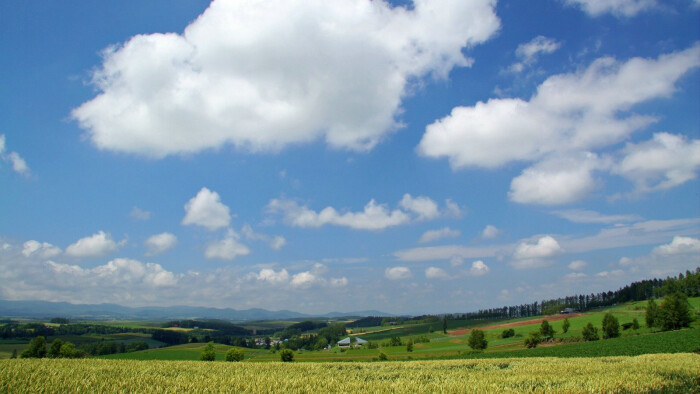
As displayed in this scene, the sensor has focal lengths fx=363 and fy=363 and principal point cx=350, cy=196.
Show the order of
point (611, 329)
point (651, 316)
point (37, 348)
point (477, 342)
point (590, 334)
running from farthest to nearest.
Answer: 1. point (651, 316)
2. point (611, 329)
3. point (590, 334)
4. point (477, 342)
5. point (37, 348)

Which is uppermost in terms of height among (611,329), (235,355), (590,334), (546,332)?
(611,329)

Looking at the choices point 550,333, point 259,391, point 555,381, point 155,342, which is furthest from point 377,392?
point 155,342

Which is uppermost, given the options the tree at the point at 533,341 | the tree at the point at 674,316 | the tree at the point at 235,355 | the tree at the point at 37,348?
the tree at the point at 674,316

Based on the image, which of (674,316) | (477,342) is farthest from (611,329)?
(477,342)

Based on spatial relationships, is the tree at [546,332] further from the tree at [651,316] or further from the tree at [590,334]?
the tree at [651,316]

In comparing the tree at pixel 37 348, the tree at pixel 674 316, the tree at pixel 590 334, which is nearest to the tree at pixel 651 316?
the tree at pixel 674 316

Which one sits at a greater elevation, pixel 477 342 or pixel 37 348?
pixel 37 348

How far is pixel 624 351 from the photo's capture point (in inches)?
2105

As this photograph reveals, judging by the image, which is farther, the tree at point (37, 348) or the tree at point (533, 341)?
the tree at point (533, 341)

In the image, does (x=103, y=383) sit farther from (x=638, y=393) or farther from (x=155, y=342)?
(x=155, y=342)

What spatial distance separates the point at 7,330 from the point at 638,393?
202m

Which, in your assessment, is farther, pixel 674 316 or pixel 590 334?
pixel 590 334

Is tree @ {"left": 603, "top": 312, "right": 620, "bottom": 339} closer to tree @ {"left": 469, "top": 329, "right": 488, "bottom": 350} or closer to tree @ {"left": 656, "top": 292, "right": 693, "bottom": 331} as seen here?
tree @ {"left": 656, "top": 292, "right": 693, "bottom": 331}

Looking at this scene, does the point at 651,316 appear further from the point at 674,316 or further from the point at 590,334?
the point at 590,334
